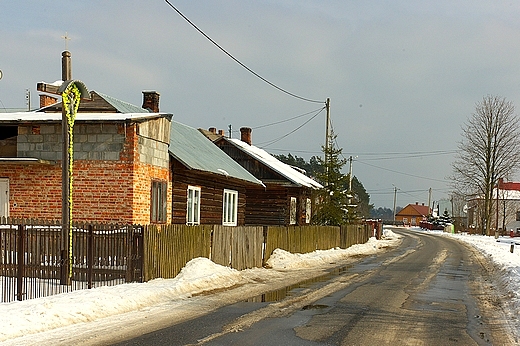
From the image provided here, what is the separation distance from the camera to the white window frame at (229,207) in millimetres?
27812

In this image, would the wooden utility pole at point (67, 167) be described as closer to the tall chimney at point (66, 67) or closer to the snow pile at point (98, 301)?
the snow pile at point (98, 301)

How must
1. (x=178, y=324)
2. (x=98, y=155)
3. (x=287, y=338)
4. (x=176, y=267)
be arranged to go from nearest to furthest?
(x=287, y=338)
(x=178, y=324)
(x=176, y=267)
(x=98, y=155)

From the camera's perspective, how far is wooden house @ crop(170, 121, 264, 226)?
21.7m

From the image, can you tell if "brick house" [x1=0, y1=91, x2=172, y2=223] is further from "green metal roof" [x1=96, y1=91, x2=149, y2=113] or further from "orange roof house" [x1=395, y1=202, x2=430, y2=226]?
"orange roof house" [x1=395, y1=202, x2=430, y2=226]

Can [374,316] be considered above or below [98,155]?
below

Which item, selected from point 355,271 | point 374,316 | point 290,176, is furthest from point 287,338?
point 290,176

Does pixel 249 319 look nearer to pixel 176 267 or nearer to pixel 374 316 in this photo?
pixel 374 316

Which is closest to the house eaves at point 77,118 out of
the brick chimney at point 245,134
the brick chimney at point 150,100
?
the brick chimney at point 150,100

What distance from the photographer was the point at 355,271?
2095cm

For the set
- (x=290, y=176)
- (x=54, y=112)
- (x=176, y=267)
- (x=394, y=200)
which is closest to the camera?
(x=176, y=267)

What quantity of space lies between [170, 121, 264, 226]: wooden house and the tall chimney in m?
4.35

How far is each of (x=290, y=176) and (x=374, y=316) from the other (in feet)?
77.3

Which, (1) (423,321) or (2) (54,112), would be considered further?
(2) (54,112)

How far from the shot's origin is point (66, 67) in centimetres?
1833
